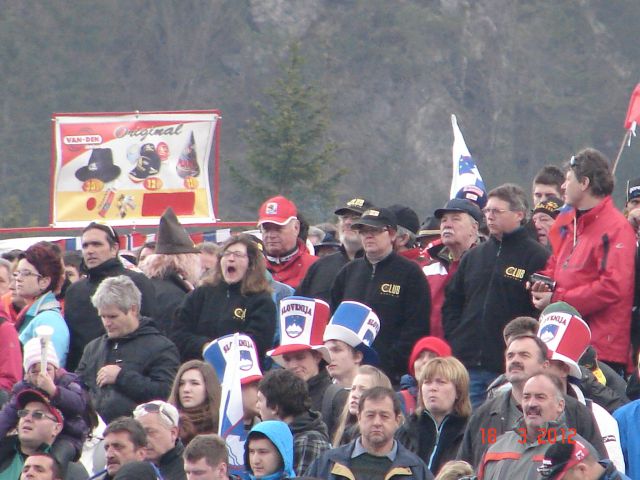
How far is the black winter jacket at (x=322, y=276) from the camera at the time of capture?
9.84 m

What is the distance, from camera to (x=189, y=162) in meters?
16.4

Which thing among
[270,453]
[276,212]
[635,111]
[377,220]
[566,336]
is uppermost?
[635,111]

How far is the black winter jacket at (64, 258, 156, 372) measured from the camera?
9.47 meters

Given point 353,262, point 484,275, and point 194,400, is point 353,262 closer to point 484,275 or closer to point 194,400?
point 484,275

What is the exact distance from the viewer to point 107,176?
642 inches

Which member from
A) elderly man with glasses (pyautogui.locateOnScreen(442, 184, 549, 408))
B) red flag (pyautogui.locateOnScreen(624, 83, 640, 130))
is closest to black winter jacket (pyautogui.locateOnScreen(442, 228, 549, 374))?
elderly man with glasses (pyautogui.locateOnScreen(442, 184, 549, 408))

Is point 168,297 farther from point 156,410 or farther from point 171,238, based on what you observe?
point 156,410

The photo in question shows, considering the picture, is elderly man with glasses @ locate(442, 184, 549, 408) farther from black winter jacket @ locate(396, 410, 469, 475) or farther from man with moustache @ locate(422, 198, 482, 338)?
black winter jacket @ locate(396, 410, 469, 475)

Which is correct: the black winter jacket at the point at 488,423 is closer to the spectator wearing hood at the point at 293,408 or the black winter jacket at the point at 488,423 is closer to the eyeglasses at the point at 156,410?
the spectator wearing hood at the point at 293,408

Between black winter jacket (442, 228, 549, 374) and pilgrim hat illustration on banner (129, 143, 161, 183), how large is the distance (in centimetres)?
784

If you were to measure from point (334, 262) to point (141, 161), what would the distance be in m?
6.83

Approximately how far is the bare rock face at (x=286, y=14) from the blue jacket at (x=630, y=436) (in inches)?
1889

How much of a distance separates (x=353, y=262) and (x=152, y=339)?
4.73ft
